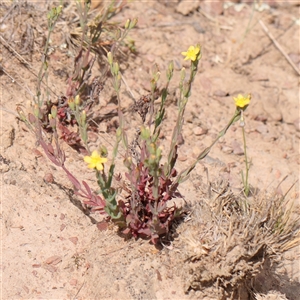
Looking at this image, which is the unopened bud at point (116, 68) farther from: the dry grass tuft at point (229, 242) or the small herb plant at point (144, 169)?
the dry grass tuft at point (229, 242)

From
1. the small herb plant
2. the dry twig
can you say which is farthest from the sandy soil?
the small herb plant

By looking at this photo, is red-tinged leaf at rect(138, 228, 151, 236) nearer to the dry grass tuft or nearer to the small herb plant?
the small herb plant

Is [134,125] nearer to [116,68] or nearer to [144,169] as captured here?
[144,169]

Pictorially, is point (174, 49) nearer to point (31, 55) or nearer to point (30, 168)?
point (31, 55)

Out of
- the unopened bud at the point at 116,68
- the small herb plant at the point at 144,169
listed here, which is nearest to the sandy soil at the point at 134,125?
the small herb plant at the point at 144,169

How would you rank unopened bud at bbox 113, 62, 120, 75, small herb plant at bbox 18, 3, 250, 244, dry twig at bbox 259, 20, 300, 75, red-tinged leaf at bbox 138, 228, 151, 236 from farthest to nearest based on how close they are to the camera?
dry twig at bbox 259, 20, 300, 75 → red-tinged leaf at bbox 138, 228, 151, 236 → unopened bud at bbox 113, 62, 120, 75 → small herb plant at bbox 18, 3, 250, 244

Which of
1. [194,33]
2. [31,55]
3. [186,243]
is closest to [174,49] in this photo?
[194,33]

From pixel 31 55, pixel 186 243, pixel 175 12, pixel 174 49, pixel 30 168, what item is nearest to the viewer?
pixel 186 243
